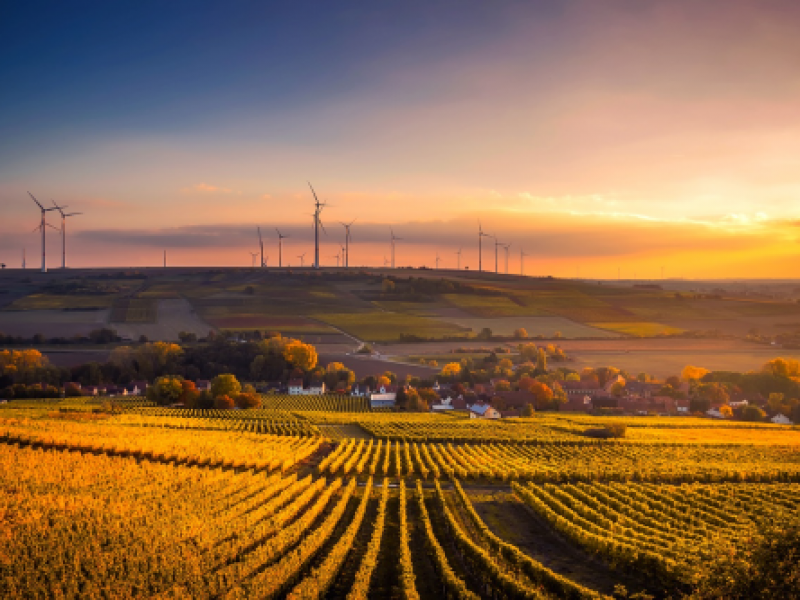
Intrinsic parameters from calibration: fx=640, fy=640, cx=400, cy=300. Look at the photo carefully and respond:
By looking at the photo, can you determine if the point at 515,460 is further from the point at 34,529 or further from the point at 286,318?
the point at 286,318

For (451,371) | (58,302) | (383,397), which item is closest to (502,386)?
(451,371)

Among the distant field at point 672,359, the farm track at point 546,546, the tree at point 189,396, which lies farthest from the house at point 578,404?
the farm track at point 546,546

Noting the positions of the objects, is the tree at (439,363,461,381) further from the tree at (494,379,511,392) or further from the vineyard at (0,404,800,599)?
the vineyard at (0,404,800,599)

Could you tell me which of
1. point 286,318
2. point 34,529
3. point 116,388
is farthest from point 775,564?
point 286,318

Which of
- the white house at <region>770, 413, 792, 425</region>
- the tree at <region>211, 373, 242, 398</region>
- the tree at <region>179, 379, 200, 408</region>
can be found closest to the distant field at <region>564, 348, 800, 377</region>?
the white house at <region>770, 413, 792, 425</region>

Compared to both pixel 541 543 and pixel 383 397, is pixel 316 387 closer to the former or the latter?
pixel 383 397

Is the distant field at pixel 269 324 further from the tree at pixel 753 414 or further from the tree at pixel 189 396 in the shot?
the tree at pixel 753 414
